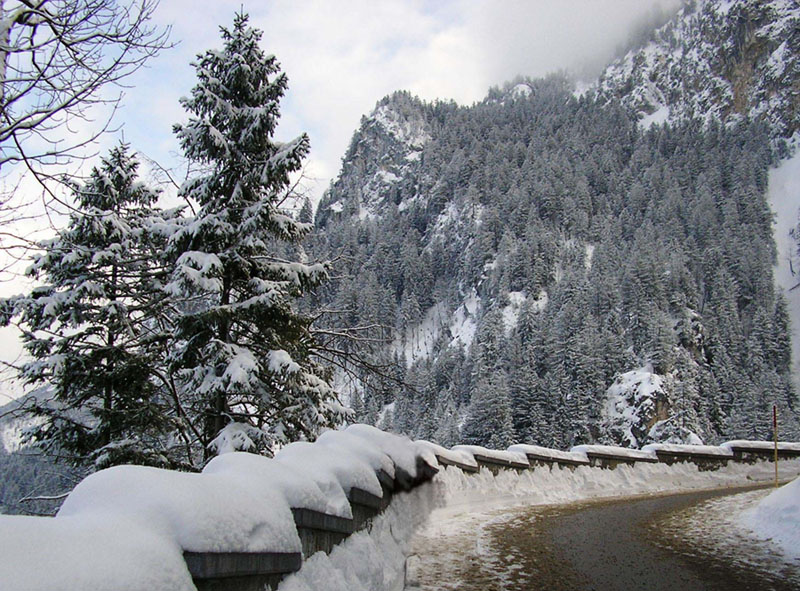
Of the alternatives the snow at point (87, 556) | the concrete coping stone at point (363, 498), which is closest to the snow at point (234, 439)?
the concrete coping stone at point (363, 498)

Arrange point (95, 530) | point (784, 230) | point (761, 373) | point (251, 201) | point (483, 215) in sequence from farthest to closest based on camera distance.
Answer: point (483, 215)
point (784, 230)
point (761, 373)
point (251, 201)
point (95, 530)

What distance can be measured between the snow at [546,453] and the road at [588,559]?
3315mm

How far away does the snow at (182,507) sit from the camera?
2252 mm

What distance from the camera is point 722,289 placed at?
110 m

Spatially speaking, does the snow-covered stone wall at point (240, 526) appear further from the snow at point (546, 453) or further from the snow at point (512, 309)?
the snow at point (512, 309)

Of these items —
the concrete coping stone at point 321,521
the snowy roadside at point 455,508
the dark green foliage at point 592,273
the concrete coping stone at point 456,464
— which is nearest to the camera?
the concrete coping stone at point 321,521

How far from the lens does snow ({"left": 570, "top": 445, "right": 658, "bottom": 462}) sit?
14992 mm

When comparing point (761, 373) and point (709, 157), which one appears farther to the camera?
point (709, 157)

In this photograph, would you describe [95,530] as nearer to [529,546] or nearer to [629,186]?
[529,546]

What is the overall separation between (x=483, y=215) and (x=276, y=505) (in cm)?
16160

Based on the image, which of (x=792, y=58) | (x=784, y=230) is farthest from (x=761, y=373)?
(x=792, y=58)

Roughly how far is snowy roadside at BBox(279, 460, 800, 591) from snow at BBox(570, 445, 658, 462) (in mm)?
242

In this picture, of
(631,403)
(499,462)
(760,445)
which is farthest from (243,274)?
(631,403)

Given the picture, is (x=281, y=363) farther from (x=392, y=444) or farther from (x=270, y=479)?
(x=270, y=479)
